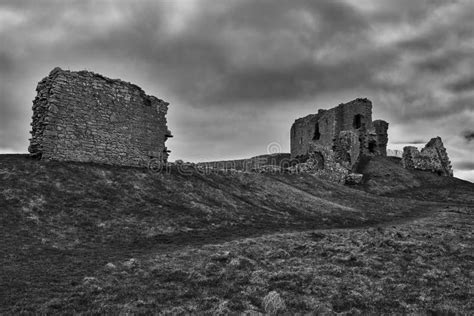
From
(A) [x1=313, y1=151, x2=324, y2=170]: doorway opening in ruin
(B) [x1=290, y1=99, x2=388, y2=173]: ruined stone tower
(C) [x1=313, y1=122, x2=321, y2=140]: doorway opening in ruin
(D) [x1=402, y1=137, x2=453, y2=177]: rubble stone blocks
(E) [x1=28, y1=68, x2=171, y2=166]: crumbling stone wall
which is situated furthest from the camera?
(C) [x1=313, y1=122, x2=321, y2=140]: doorway opening in ruin

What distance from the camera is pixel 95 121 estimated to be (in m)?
23.1

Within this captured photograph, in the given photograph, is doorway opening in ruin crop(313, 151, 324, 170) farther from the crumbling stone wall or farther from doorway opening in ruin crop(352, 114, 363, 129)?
doorway opening in ruin crop(352, 114, 363, 129)

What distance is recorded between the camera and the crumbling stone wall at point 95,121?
69.4 feet

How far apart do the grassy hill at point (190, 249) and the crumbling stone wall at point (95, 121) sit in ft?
4.69

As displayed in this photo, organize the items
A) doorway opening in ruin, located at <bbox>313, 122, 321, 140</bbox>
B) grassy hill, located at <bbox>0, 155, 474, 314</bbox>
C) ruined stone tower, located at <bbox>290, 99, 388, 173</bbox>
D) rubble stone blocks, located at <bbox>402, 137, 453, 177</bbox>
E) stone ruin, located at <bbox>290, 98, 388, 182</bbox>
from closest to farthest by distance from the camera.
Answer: grassy hill, located at <bbox>0, 155, 474, 314</bbox>
stone ruin, located at <bbox>290, 98, 388, 182</bbox>
ruined stone tower, located at <bbox>290, 99, 388, 173</bbox>
rubble stone blocks, located at <bbox>402, 137, 453, 177</bbox>
doorway opening in ruin, located at <bbox>313, 122, 321, 140</bbox>

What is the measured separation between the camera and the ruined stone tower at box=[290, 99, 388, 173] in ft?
151

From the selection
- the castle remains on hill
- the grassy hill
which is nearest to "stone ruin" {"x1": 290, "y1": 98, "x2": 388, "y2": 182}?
the grassy hill

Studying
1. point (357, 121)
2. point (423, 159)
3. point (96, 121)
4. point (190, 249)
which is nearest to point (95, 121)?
point (96, 121)

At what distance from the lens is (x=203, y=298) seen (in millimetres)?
8367

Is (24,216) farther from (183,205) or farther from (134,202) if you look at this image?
(183,205)

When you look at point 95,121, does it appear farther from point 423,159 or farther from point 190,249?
point 423,159

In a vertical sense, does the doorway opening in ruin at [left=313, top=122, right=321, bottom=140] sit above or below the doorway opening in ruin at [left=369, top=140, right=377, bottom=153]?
above

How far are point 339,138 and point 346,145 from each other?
1.59 m

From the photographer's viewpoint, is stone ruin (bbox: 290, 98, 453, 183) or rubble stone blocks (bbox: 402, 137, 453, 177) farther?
rubble stone blocks (bbox: 402, 137, 453, 177)
